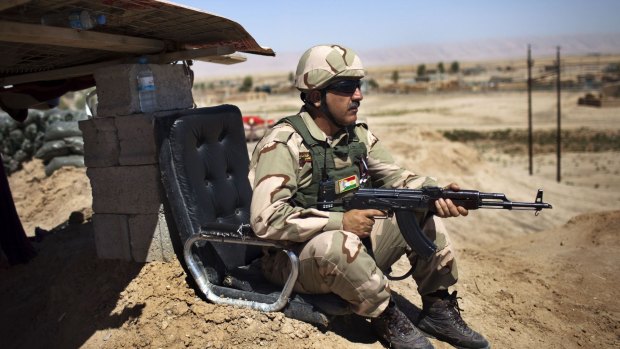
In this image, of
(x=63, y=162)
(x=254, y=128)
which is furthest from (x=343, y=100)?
(x=254, y=128)

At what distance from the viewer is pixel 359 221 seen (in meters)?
3.11

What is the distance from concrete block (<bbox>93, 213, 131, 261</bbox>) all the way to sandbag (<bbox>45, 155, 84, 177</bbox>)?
17.7 ft

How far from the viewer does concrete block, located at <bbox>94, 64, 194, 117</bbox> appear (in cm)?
412

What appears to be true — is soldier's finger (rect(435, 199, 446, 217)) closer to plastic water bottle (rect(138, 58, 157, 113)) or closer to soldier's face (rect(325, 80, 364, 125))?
soldier's face (rect(325, 80, 364, 125))

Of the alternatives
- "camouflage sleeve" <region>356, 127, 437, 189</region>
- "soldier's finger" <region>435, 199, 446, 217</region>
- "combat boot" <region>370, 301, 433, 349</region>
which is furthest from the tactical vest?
"combat boot" <region>370, 301, 433, 349</region>

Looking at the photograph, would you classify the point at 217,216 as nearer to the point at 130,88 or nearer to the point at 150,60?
the point at 130,88

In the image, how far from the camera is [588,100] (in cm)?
3025

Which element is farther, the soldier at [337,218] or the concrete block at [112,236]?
the concrete block at [112,236]

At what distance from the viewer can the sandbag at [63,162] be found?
932 cm

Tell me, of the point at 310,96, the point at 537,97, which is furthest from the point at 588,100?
the point at 310,96

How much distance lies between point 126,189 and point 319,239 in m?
1.80

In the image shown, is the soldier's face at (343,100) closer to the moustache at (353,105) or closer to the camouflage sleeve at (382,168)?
the moustache at (353,105)

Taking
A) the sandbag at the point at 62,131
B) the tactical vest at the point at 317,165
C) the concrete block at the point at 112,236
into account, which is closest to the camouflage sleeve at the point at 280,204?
the tactical vest at the point at 317,165

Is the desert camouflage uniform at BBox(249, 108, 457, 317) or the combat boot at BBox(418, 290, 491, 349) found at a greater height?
the desert camouflage uniform at BBox(249, 108, 457, 317)
